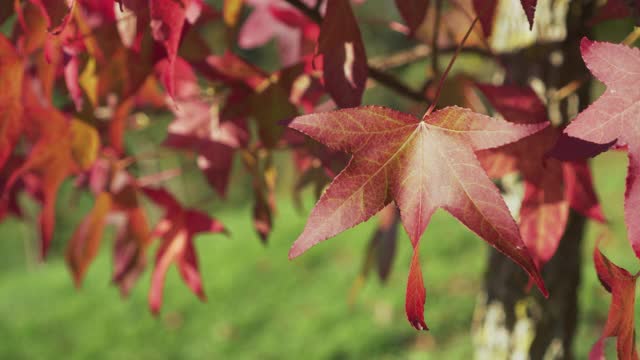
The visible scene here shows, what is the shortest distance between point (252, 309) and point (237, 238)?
6.67 feet

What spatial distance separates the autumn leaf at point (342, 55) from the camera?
779mm

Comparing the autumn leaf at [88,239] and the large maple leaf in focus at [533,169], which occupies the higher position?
the large maple leaf in focus at [533,169]

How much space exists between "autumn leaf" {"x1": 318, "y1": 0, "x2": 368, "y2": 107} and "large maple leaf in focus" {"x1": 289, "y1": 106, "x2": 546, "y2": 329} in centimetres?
11

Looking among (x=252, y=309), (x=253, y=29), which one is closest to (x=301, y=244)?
(x=253, y=29)

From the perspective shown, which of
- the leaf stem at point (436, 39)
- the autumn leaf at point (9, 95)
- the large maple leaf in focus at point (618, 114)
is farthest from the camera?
the leaf stem at point (436, 39)

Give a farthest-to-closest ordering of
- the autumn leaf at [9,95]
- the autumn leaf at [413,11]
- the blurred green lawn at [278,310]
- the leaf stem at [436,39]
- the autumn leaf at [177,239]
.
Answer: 1. the blurred green lawn at [278,310]
2. the autumn leaf at [177,239]
3. the leaf stem at [436,39]
4. the autumn leaf at [9,95]
5. the autumn leaf at [413,11]

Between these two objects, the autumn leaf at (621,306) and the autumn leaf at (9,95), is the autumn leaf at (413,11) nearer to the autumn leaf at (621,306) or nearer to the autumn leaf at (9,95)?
the autumn leaf at (621,306)

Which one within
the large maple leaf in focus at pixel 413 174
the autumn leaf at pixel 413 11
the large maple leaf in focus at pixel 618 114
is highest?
the large maple leaf in focus at pixel 618 114

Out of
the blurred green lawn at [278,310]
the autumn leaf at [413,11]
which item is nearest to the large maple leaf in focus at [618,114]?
the autumn leaf at [413,11]

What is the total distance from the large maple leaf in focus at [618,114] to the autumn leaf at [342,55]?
0.24 metres

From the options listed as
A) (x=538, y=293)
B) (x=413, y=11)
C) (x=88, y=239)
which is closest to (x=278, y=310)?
(x=538, y=293)

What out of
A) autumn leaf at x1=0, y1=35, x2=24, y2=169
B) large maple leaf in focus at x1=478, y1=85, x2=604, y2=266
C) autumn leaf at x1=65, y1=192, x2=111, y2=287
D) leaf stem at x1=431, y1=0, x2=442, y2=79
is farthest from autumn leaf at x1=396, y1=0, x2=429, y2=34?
autumn leaf at x1=65, y1=192, x2=111, y2=287

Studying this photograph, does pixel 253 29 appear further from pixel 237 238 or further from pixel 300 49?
pixel 237 238

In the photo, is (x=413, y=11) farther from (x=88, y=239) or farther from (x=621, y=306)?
(x=88, y=239)
